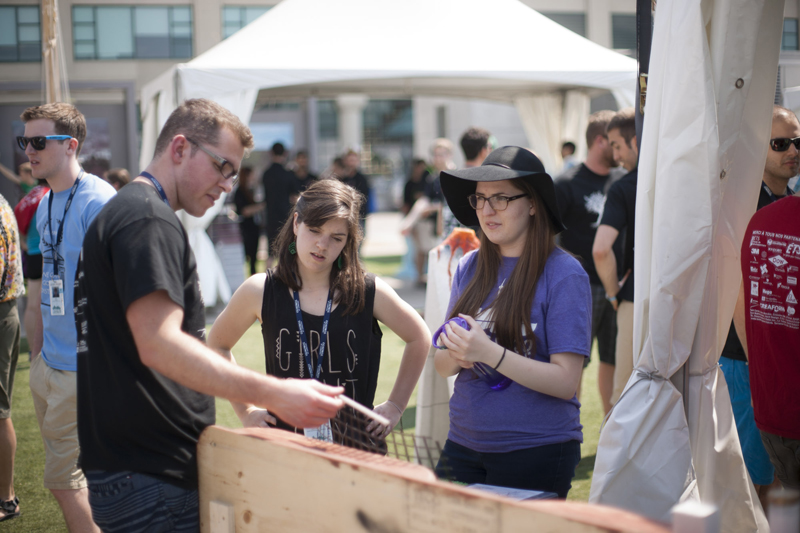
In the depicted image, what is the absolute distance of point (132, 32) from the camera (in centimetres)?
1966

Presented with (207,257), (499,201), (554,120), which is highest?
(554,120)

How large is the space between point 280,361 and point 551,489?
1.00m

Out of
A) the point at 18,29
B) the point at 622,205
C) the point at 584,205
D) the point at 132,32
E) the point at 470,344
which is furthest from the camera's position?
the point at 132,32

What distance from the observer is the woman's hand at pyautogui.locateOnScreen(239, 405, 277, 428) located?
2.27m

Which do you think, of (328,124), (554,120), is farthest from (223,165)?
(328,124)

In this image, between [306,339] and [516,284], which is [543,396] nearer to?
[516,284]

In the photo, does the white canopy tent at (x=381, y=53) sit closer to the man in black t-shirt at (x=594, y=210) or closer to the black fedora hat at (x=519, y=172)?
the man in black t-shirt at (x=594, y=210)

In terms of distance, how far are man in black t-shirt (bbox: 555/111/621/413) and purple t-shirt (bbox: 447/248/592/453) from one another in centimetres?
237

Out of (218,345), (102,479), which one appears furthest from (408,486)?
(218,345)

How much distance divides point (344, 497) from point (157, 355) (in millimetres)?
515

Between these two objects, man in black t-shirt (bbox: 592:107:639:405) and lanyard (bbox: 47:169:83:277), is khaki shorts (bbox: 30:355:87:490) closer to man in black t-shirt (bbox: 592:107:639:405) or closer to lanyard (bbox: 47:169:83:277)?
lanyard (bbox: 47:169:83:277)

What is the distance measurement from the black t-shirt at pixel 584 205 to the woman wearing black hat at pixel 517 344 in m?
2.26

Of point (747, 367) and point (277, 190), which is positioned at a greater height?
point (277, 190)

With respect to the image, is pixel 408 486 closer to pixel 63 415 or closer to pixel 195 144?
pixel 195 144
